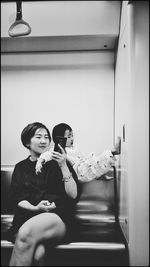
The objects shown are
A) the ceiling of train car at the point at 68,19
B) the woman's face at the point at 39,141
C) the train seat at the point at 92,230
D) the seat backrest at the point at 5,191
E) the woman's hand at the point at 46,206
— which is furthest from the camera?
the seat backrest at the point at 5,191

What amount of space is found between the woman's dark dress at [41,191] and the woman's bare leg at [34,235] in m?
0.09

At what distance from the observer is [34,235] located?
192cm

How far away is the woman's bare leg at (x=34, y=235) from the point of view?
187cm

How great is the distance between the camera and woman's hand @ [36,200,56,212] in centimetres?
212

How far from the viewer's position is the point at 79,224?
253 cm

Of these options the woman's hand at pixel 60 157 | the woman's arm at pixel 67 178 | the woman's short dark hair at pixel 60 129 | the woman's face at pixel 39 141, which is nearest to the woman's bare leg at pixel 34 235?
the woman's arm at pixel 67 178

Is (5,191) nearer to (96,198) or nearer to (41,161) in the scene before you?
(41,161)

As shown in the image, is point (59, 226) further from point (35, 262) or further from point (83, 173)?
point (83, 173)

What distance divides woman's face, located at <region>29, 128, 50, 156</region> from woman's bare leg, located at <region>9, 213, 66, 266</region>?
528 mm

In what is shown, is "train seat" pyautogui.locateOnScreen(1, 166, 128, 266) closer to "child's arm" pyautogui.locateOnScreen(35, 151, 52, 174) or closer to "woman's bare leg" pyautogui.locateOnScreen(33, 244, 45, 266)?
"woman's bare leg" pyautogui.locateOnScreen(33, 244, 45, 266)

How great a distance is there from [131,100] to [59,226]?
2.82ft

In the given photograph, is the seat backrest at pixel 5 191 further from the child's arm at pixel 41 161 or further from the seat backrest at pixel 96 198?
the child's arm at pixel 41 161

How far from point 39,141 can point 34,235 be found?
0.72 metres

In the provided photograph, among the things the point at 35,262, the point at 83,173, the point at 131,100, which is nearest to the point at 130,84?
the point at 131,100
